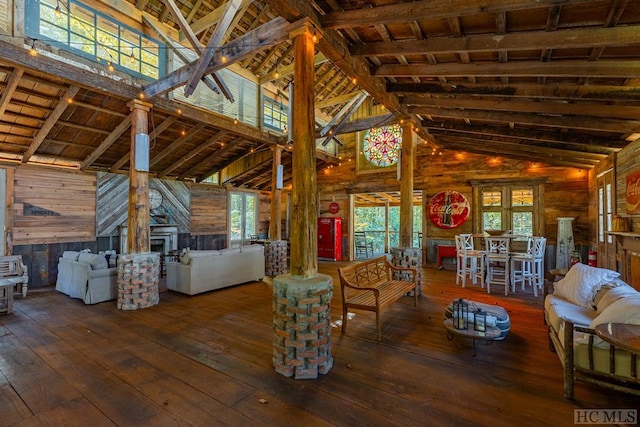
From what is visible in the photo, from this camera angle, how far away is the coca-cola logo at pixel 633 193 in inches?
149

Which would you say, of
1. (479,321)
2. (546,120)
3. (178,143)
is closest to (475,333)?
(479,321)

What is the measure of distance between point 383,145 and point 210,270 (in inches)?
260

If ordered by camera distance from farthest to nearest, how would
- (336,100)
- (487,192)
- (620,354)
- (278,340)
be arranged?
(336,100), (487,192), (278,340), (620,354)

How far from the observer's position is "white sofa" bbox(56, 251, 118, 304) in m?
4.71

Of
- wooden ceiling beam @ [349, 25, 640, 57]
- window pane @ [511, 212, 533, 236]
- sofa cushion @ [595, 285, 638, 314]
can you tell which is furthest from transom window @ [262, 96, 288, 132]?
sofa cushion @ [595, 285, 638, 314]

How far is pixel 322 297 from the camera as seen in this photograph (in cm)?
267

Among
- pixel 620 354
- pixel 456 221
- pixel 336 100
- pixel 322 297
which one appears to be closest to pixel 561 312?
pixel 620 354

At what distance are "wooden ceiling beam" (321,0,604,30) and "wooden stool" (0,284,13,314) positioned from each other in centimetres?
577

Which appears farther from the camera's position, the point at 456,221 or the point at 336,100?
the point at 336,100

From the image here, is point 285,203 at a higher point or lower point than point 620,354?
higher

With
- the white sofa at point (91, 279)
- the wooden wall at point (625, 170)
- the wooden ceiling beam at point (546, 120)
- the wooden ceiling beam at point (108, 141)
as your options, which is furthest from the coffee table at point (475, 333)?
the wooden ceiling beam at point (108, 141)

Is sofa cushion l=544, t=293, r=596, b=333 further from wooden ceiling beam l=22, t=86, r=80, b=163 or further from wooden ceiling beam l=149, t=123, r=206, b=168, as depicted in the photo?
wooden ceiling beam l=22, t=86, r=80, b=163

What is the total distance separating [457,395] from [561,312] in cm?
160

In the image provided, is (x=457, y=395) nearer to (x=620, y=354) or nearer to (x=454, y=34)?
(x=620, y=354)
